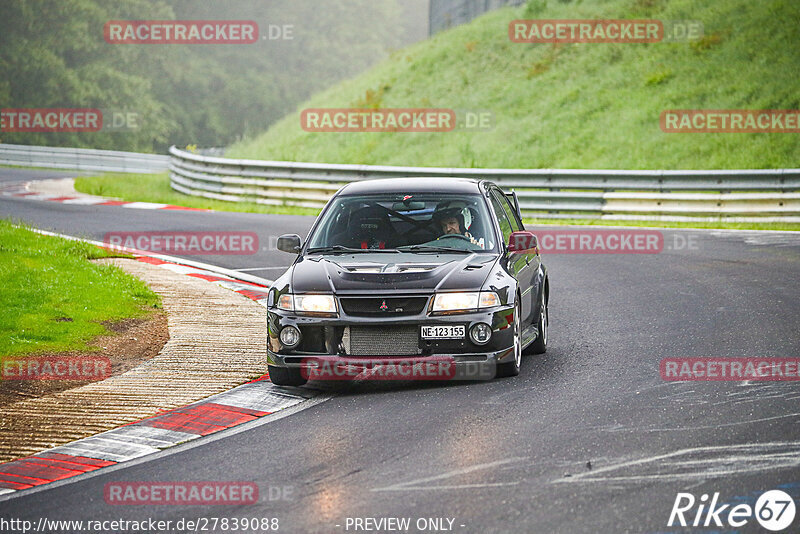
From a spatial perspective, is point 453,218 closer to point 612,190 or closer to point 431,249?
point 431,249

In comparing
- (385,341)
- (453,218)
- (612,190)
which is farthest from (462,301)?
(612,190)

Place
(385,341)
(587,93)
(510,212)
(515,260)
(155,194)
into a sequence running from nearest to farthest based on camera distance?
(385,341) < (515,260) < (510,212) < (155,194) < (587,93)

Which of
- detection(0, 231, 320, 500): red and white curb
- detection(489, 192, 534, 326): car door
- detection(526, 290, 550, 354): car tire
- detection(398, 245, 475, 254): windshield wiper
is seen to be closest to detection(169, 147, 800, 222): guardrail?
detection(489, 192, 534, 326): car door

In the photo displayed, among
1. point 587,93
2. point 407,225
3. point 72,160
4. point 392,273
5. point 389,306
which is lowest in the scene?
point 389,306

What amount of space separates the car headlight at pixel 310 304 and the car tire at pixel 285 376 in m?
0.47

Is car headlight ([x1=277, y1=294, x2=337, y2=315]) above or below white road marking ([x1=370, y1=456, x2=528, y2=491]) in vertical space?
above

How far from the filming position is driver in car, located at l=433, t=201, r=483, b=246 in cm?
934

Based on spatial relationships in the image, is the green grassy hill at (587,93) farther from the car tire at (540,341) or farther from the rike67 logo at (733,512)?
the rike67 logo at (733,512)

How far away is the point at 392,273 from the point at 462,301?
574mm

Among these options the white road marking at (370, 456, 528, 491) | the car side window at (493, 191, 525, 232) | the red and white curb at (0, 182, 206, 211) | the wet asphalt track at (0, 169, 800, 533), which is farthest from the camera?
the red and white curb at (0, 182, 206, 211)

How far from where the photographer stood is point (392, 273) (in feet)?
27.3

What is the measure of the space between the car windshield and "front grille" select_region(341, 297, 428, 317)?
973mm

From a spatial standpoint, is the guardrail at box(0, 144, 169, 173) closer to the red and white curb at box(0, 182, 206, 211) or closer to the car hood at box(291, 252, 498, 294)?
the red and white curb at box(0, 182, 206, 211)

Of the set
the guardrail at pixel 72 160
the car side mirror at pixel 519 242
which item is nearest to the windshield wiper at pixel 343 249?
the car side mirror at pixel 519 242
